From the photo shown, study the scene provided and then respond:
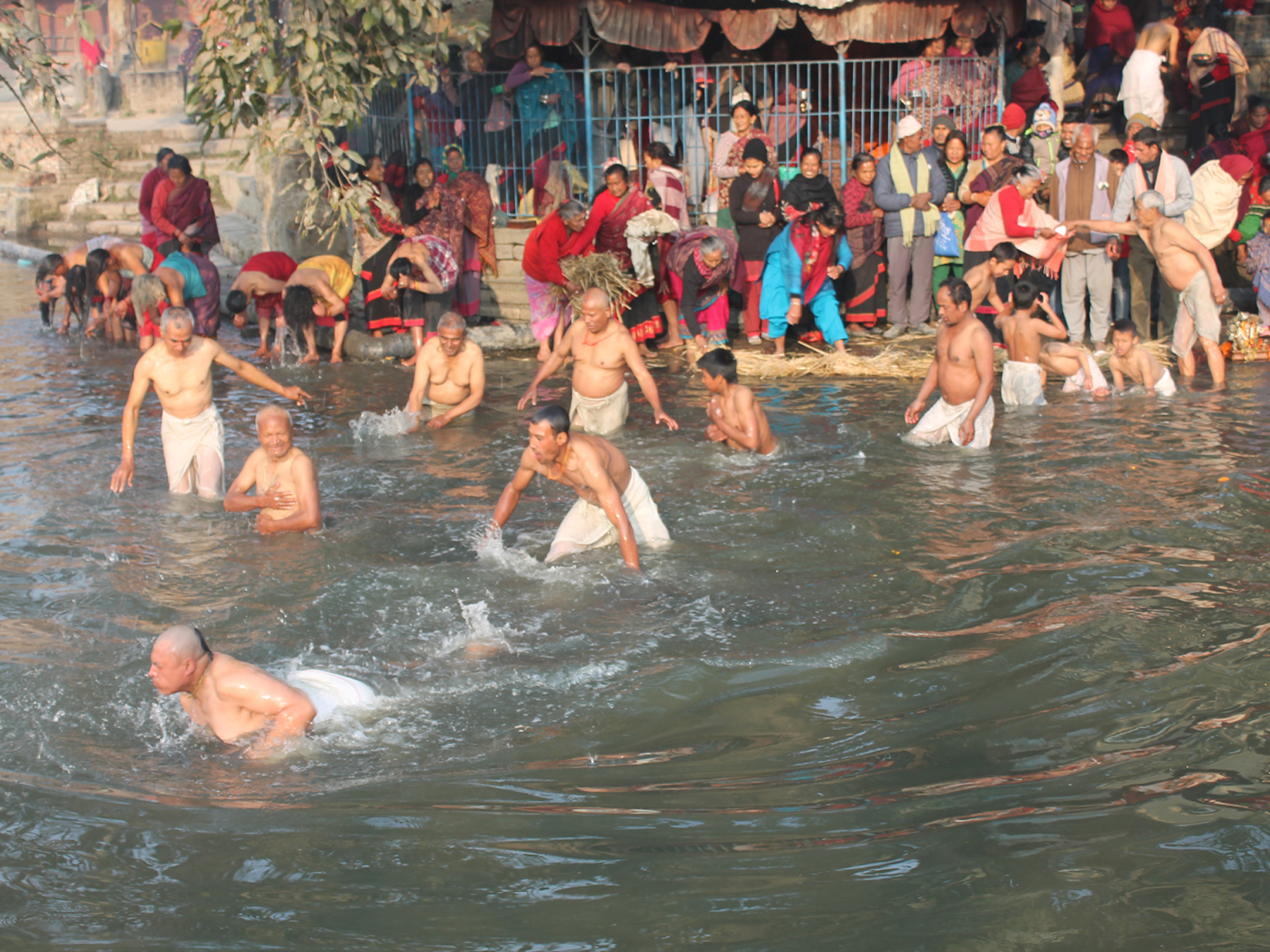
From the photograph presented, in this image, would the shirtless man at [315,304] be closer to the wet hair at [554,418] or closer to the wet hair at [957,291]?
the wet hair at [957,291]

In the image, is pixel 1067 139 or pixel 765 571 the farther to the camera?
pixel 1067 139

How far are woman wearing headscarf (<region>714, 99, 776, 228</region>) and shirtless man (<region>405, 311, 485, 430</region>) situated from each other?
11.7 ft

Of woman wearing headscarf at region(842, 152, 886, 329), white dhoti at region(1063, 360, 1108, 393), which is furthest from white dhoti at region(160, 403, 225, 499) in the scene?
white dhoti at region(1063, 360, 1108, 393)

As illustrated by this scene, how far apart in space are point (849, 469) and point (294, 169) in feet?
25.4

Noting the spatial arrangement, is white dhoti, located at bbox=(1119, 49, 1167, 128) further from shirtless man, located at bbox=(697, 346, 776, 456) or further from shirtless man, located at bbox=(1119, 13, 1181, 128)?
shirtless man, located at bbox=(697, 346, 776, 456)

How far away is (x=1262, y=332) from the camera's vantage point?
10.6 meters

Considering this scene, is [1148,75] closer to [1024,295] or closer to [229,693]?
[1024,295]

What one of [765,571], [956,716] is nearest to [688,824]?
[956,716]

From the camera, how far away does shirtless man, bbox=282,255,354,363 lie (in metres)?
11.7

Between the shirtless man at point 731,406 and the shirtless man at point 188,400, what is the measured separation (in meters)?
2.72

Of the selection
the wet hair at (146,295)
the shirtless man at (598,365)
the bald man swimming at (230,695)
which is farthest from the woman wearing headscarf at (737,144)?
the bald man swimming at (230,695)

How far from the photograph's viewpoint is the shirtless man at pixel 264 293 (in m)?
12.0

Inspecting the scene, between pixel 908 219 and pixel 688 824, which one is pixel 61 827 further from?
pixel 908 219

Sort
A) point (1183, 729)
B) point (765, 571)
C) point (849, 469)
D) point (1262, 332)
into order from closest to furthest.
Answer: point (1183, 729), point (765, 571), point (849, 469), point (1262, 332)
